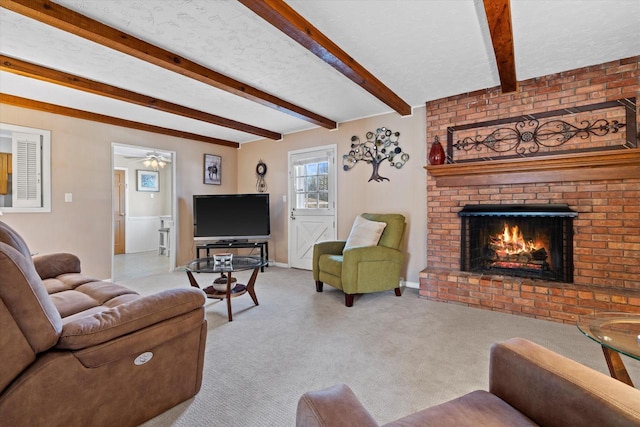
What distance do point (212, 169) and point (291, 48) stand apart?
369cm

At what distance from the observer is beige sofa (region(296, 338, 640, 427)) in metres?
0.74

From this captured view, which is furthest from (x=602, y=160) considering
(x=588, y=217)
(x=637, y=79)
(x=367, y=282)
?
(x=367, y=282)

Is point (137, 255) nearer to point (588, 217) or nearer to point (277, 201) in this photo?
point (277, 201)

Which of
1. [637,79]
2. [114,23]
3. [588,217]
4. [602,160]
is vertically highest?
[114,23]

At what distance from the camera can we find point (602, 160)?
2.63 m

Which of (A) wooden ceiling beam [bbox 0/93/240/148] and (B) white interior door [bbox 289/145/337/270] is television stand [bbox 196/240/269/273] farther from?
(A) wooden ceiling beam [bbox 0/93/240/148]

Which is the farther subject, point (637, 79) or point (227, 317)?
point (227, 317)

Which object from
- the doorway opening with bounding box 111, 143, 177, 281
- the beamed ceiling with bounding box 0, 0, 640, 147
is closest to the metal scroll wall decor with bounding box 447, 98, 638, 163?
the beamed ceiling with bounding box 0, 0, 640, 147

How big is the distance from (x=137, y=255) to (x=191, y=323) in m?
6.14

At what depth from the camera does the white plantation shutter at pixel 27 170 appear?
11.5ft

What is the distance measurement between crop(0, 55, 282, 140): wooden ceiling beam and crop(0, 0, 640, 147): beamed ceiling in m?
0.01

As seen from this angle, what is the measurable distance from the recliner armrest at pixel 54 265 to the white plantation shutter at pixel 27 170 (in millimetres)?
1554

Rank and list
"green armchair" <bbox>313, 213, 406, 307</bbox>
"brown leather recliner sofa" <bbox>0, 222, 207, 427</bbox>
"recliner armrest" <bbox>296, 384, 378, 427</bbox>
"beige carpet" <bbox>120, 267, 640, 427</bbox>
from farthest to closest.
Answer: "green armchair" <bbox>313, 213, 406, 307</bbox> < "beige carpet" <bbox>120, 267, 640, 427</bbox> < "brown leather recliner sofa" <bbox>0, 222, 207, 427</bbox> < "recliner armrest" <bbox>296, 384, 378, 427</bbox>

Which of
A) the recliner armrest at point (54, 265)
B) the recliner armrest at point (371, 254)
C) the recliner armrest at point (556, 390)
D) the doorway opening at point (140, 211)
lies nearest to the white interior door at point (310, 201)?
the recliner armrest at point (371, 254)
